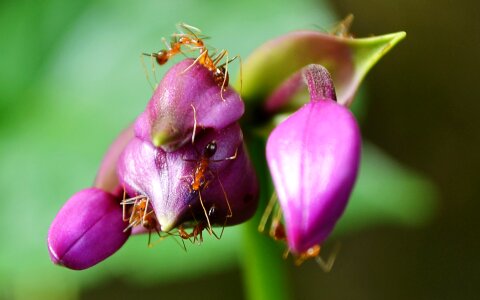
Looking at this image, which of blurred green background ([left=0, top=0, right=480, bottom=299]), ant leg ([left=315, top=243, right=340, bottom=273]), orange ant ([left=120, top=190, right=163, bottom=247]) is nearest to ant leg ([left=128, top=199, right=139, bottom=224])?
orange ant ([left=120, top=190, right=163, bottom=247])

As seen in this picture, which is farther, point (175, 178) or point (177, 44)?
point (177, 44)

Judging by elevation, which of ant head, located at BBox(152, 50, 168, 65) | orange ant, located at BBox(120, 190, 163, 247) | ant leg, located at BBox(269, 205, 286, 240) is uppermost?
ant head, located at BBox(152, 50, 168, 65)

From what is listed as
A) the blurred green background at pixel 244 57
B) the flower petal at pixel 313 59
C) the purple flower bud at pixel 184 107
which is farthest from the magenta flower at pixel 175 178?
the blurred green background at pixel 244 57

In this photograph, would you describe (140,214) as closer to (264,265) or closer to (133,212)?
(133,212)

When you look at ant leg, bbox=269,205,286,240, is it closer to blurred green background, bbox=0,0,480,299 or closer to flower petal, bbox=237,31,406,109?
flower petal, bbox=237,31,406,109

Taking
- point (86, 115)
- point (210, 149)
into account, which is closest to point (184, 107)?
point (210, 149)

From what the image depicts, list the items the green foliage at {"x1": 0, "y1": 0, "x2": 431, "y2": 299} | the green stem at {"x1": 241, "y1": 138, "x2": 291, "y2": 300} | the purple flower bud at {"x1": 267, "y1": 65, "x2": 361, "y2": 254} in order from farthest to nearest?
1. the green foliage at {"x1": 0, "y1": 0, "x2": 431, "y2": 299}
2. the green stem at {"x1": 241, "y1": 138, "x2": 291, "y2": 300}
3. the purple flower bud at {"x1": 267, "y1": 65, "x2": 361, "y2": 254}
